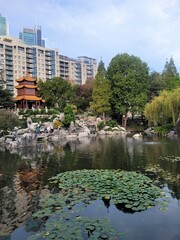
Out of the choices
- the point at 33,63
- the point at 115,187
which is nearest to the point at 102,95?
the point at 115,187

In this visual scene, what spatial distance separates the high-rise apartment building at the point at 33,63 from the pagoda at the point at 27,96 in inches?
698

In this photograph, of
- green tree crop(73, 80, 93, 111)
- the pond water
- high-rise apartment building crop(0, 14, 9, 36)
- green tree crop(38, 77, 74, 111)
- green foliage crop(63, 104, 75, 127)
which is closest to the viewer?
the pond water

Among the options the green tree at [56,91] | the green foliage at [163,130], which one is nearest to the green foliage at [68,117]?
the green tree at [56,91]

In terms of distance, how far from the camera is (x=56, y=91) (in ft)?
130

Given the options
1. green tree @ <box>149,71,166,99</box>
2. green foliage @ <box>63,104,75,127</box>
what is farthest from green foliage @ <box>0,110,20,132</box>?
green tree @ <box>149,71,166,99</box>

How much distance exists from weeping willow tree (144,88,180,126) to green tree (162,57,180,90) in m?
6.30

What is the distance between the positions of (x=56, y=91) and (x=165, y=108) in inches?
731

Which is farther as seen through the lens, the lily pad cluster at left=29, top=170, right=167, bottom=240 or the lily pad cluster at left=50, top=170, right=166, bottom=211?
the lily pad cluster at left=50, top=170, right=166, bottom=211

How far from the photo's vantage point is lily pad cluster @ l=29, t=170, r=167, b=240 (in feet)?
17.4

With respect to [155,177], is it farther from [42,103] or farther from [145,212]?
[42,103]

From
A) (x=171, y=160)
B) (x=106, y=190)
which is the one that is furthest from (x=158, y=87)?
(x=106, y=190)

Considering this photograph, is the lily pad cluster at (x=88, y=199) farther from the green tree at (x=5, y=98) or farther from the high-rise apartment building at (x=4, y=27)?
the high-rise apartment building at (x=4, y=27)

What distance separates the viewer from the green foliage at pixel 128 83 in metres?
34.6

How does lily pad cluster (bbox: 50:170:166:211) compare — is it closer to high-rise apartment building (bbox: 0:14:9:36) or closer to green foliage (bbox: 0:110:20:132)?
green foliage (bbox: 0:110:20:132)
